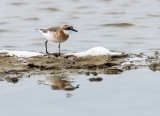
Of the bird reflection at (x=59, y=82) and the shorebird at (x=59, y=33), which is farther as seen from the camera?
the shorebird at (x=59, y=33)

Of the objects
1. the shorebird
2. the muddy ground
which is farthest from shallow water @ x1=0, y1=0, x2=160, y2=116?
the shorebird

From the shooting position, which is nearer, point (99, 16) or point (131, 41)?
point (131, 41)

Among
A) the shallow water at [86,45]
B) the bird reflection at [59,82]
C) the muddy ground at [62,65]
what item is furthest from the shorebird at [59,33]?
the bird reflection at [59,82]

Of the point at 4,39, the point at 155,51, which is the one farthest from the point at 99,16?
the point at 155,51

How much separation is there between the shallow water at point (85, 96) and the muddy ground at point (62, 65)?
0.29 m

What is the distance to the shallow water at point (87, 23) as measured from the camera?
48.4ft

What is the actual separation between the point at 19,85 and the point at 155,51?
12.8ft

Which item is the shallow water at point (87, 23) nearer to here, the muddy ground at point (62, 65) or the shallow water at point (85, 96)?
the muddy ground at point (62, 65)

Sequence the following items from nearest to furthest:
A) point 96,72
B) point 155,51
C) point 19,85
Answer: point 19,85, point 96,72, point 155,51

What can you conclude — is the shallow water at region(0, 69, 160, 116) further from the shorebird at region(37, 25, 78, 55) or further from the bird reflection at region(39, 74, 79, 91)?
the shorebird at region(37, 25, 78, 55)

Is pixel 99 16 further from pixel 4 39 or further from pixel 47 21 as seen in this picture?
pixel 4 39

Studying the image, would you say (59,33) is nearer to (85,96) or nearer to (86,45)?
(86,45)

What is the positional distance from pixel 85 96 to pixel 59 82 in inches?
39.5

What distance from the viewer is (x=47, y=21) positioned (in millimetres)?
18891
